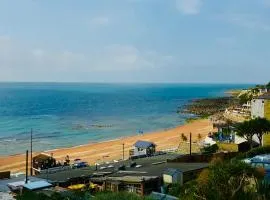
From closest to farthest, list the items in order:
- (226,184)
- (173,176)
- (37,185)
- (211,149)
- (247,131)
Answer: (226,184)
(37,185)
(173,176)
(247,131)
(211,149)

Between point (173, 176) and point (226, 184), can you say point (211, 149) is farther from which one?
point (226, 184)

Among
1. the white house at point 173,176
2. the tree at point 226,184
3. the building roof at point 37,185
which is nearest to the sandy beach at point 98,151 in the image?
the building roof at point 37,185

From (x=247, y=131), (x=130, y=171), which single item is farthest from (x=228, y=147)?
(x=130, y=171)

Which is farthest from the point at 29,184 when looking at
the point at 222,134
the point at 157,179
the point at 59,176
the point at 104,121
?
the point at 104,121

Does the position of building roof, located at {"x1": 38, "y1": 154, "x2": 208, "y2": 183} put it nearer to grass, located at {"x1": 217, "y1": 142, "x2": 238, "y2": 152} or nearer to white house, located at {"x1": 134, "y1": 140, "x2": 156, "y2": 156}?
grass, located at {"x1": 217, "y1": 142, "x2": 238, "y2": 152}

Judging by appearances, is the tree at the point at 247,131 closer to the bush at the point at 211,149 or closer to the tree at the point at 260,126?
the tree at the point at 260,126

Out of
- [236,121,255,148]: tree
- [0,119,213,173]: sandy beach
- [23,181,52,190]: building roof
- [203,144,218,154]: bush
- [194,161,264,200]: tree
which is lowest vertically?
[0,119,213,173]: sandy beach

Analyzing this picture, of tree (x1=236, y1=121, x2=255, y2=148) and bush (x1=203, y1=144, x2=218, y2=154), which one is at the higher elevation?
tree (x1=236, y1=121, x2=255, y2=148)

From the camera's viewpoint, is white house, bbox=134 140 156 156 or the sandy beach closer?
white house, bbox=134 140 156 156

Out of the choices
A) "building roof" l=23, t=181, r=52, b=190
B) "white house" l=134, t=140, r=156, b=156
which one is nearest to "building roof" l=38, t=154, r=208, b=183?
"building roof" l=23, t=181, r=52, b=190

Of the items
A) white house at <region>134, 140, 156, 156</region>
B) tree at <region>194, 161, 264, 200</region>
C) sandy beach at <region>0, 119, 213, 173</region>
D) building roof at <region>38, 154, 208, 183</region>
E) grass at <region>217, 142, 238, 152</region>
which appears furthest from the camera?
sandy beach at <region>0, 119, 213, 173</region>

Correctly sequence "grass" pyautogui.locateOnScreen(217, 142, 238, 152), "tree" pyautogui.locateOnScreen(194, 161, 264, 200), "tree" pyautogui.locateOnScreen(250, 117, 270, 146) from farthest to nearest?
"grass" pyautogui.locateOnScreen(217, 142, 238, 152) → "tree" pyautogui.locateOnScreen(250, 117, 270, 146) → "tree" pyautogui.locateOnScreen(194, 161, 264, 200)

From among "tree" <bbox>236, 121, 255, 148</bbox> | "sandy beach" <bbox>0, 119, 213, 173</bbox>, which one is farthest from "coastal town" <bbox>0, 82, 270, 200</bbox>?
"sandy beach" <bbox>0, 119, 213, 173</bbox>
